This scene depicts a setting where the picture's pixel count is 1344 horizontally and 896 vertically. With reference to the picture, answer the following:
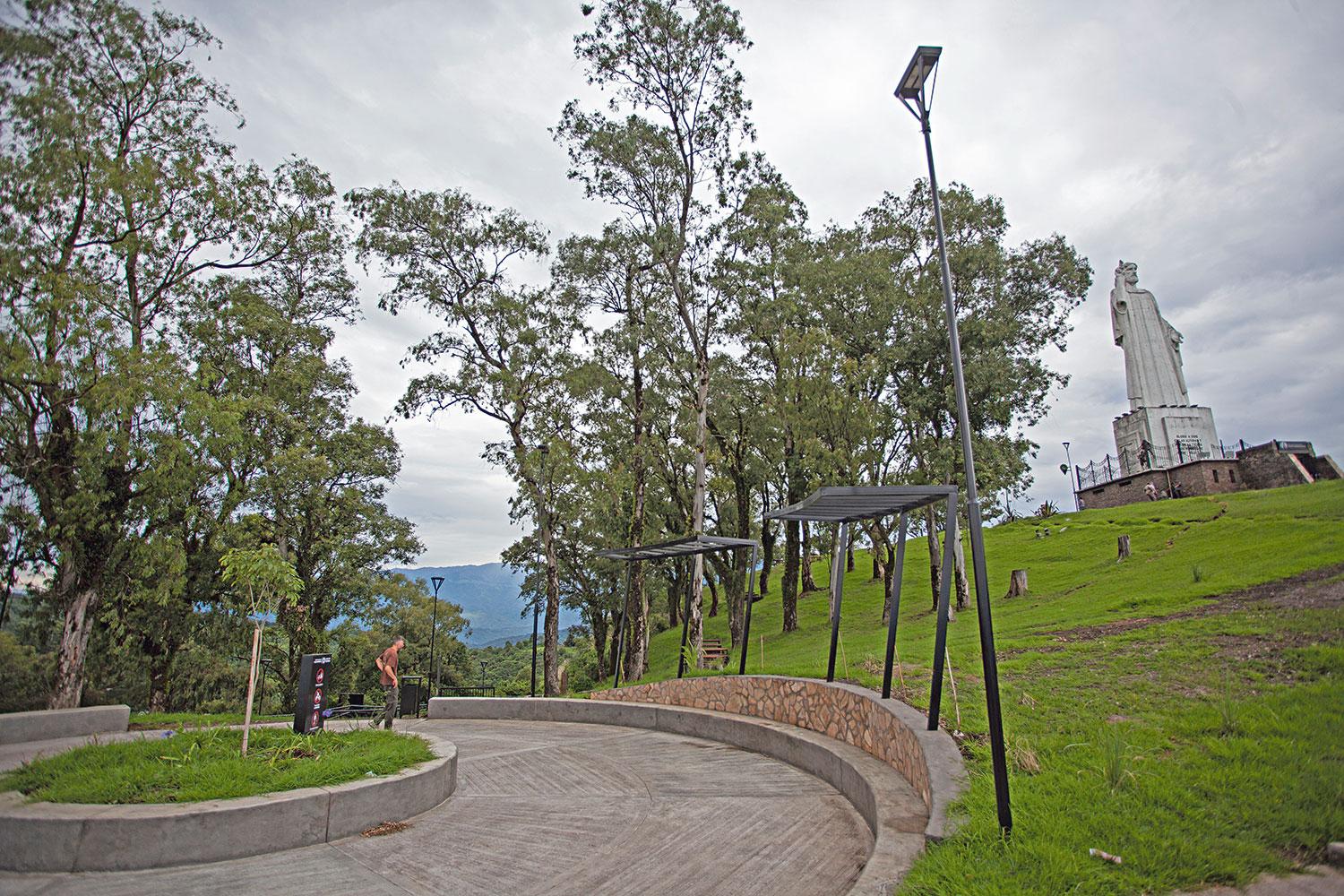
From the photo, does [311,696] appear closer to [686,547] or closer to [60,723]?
[60,723]

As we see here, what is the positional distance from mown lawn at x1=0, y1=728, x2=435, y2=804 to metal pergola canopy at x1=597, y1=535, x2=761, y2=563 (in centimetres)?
597

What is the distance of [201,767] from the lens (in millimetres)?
6102

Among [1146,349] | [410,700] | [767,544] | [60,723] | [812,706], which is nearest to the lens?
[812,706]

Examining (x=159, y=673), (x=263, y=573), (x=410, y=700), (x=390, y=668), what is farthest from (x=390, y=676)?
(x=159, y=673)

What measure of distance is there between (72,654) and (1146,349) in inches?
1549

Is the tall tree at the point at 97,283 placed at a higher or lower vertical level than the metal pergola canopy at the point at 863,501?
higher

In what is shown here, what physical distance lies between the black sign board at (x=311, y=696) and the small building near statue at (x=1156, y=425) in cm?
3145

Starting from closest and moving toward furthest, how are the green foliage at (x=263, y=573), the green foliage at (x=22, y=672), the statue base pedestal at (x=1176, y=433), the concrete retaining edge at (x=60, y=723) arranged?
1. the green foliage at (x=263, y=573)
2. the concrete retaining edge at (x=60, y=723)
3. the green foliage at (x=22, y=672)
4. the statue base pedestal at (x=1176, y=433)

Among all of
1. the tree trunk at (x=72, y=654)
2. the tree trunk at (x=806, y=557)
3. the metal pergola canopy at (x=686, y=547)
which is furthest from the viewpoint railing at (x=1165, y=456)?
the tree trunk at (x=72, y=654)

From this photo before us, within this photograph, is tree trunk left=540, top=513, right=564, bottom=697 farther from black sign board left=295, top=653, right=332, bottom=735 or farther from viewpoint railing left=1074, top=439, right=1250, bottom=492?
viewpoint railing left=1074, top=439, right=1250, bottom=492

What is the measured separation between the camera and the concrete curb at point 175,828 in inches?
189

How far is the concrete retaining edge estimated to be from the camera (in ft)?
35.2

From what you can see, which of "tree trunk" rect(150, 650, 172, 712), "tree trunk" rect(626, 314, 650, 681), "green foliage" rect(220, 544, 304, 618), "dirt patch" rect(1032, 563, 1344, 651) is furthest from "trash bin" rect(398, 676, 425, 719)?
"dirt patch" rect(1032, 563, 1344, 651)

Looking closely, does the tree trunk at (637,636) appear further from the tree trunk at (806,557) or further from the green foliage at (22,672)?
the green foliage at (22,672)
